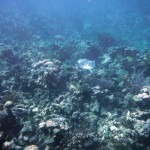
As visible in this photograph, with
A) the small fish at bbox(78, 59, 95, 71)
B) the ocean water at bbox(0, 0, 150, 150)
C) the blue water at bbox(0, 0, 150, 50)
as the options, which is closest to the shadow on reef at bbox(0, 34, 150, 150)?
the ocean water at bbox(0, 0, 150, 150)

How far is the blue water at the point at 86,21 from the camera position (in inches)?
906

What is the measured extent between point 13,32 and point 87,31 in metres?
8.29

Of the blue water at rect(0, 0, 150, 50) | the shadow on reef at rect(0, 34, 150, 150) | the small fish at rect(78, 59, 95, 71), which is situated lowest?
the shadow on reef at rect(0, 34, 150, 150)

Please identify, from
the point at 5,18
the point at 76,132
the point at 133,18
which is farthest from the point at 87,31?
the point at 76,132

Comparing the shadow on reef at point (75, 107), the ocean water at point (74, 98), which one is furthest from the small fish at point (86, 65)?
the shadow on reef at point (75, 107)

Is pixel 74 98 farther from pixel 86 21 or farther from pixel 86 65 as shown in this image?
pixel 86 21

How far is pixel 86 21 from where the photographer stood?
2905cm

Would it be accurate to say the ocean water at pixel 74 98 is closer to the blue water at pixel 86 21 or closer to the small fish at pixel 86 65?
the small fish at pixel 86 65

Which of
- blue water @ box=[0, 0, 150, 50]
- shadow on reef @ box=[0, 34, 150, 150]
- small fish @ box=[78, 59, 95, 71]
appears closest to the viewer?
shadow on reef @ box=[0, 34, 150, 150]

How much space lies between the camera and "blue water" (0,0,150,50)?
75.5 feet

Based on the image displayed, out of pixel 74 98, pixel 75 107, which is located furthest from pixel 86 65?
pixel 75 107

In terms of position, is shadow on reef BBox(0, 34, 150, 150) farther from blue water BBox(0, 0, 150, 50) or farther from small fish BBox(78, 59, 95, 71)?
blue water BBox(0, 0, 150, 50)

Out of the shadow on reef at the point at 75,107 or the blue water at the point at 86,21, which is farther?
the blue water at the point at 86,21

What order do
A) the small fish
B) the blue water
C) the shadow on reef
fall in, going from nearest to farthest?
1. the shadow on reef
2. the small fish
3. the blue water
